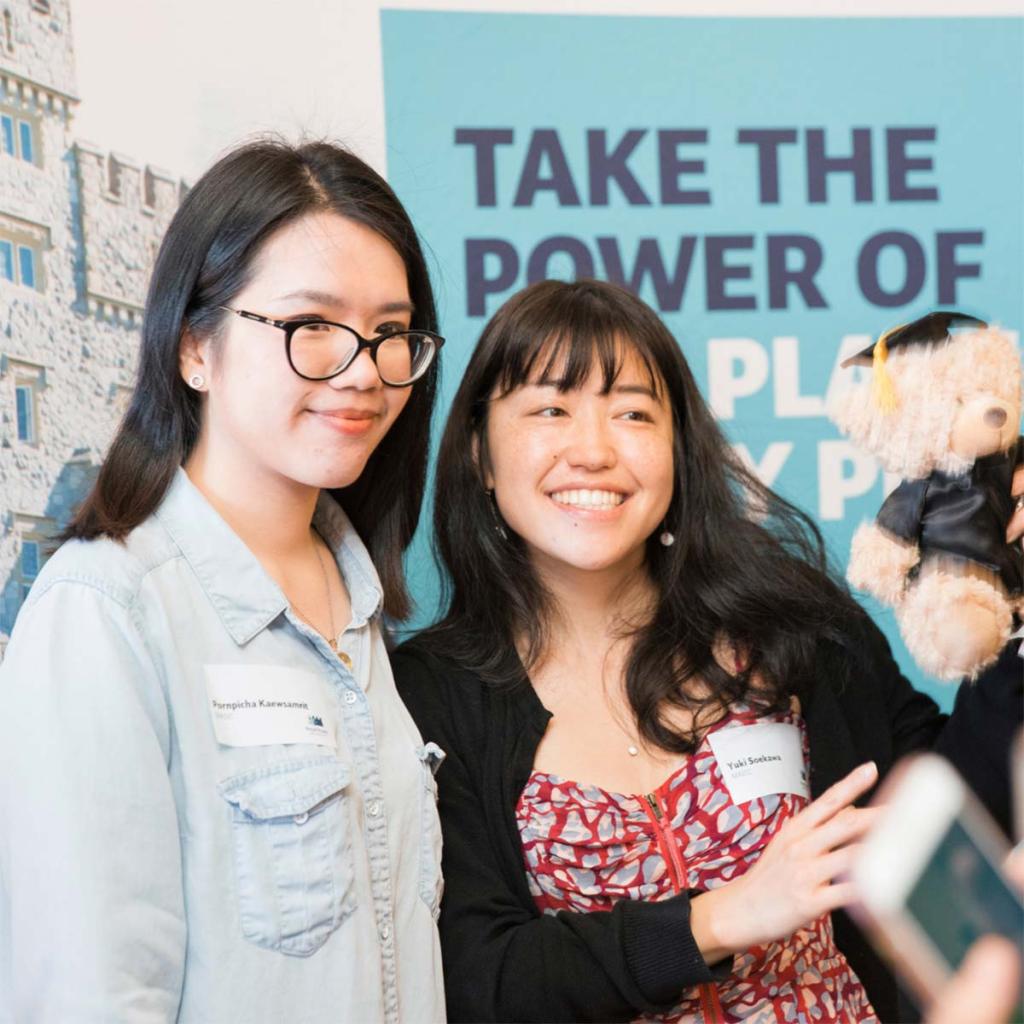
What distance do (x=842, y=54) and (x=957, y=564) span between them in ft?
4.64

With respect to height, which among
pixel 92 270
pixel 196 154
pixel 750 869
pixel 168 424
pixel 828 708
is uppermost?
pixel 196 154

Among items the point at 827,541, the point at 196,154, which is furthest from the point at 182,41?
the point at 827,541

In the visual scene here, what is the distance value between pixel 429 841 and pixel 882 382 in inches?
29.2

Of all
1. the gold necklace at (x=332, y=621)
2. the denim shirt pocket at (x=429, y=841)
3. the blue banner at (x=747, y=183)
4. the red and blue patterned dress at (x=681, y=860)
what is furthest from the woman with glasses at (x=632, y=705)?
the blue banner at (x=747, y=183)

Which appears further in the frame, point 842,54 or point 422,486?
point 842,54

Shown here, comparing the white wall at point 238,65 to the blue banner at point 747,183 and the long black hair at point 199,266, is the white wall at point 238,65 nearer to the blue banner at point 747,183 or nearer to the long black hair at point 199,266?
the blue banner at point 747,183

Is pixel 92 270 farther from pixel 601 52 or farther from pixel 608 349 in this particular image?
pixel 601 52

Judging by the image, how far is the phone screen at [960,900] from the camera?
2.16ft

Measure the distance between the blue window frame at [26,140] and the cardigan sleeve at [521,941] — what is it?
38.0 inches

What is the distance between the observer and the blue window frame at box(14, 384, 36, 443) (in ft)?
6.03

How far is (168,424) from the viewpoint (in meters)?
1.46

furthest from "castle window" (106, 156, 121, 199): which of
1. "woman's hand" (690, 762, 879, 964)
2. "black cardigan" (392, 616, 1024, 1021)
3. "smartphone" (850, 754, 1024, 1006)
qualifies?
"smartphone" (850, 754, 1024, 1006)

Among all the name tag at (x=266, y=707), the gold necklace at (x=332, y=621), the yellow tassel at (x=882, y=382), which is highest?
the yellow tassel at (x=882, y=382)

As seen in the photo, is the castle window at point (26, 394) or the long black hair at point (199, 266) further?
the castle window at point (26, 394)
